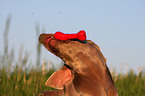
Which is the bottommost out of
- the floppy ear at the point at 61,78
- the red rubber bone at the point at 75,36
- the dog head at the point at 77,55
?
the floppy ear at the point at 61,78

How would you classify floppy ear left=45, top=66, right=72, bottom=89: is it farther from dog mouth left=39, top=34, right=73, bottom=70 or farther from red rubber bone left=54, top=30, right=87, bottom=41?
red rubber bone left=54, top=30, right=87, bottom=41

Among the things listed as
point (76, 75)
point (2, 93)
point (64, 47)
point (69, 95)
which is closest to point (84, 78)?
point (76, 75)

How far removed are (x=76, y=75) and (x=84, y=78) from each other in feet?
0.23

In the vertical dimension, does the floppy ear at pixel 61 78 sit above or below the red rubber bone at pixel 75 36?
below

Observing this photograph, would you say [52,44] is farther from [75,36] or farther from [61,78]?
[61,78]

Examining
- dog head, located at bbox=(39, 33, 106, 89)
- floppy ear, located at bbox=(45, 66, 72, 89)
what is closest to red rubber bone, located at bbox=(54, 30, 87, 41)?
dog head, located at bbox=(39, 33, 106, 89)

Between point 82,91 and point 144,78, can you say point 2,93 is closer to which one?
point 82,91

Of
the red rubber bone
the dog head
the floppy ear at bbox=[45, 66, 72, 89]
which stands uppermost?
the red rubber bone

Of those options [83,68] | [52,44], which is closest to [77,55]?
[83,68]

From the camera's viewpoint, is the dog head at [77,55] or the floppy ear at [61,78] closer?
the dog head at [77,55]

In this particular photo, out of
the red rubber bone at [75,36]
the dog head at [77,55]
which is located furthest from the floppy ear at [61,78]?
the red rubber bone at [75,36]

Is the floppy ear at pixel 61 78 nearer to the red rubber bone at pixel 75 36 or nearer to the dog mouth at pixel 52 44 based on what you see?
the dog mouth at pixel 52 44

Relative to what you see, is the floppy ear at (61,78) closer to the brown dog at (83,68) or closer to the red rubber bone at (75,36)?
the brown dog at (83,68)

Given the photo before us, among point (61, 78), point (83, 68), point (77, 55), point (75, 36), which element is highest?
point (75, 36)
